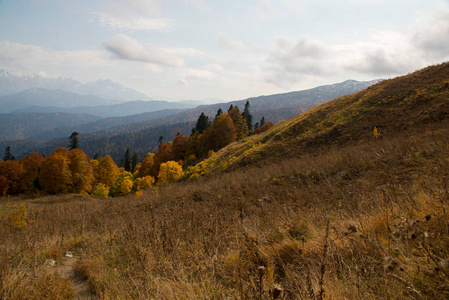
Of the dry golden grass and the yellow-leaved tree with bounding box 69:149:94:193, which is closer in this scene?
the dry golden grass

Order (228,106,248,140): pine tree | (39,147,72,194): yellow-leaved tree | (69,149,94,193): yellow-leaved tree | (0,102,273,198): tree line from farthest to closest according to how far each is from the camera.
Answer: (228,106,248,140): pine tree, (69,149,94,193): yellow-leaved tree, (0,102,273,198): tree line, (39,147,72,194): yellow-leaved tree

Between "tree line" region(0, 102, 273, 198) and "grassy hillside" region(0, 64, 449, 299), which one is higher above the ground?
"grassy hillside" region(0, 64, 449, 299)

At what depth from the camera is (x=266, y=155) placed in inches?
764

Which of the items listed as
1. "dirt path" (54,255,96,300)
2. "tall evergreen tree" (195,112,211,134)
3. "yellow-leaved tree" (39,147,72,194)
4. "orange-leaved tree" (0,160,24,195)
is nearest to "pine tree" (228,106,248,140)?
"tall evergreen tree" (195,112,211,134)

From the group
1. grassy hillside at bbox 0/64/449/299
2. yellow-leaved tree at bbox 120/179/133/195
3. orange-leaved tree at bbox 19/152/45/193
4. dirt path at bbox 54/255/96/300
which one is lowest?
yellow-leaved tree at bbox 120/179/133/195

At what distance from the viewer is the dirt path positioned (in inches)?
121

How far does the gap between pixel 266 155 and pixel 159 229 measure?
16.1 metres

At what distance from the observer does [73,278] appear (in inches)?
144

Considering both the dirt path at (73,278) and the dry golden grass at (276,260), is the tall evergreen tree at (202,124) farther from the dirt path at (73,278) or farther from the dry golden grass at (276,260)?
the dirt path at (73,278)

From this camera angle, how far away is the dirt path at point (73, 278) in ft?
10.1

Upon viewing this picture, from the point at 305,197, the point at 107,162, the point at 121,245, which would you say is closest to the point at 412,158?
the point at 305,197

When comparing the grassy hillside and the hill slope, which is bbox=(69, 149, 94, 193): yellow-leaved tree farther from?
the grassy hillside

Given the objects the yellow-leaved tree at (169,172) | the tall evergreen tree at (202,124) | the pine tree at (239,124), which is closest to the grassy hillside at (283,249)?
the yellow-leaved tree at (169,172)

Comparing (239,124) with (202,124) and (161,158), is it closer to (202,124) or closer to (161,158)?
(202,124)
